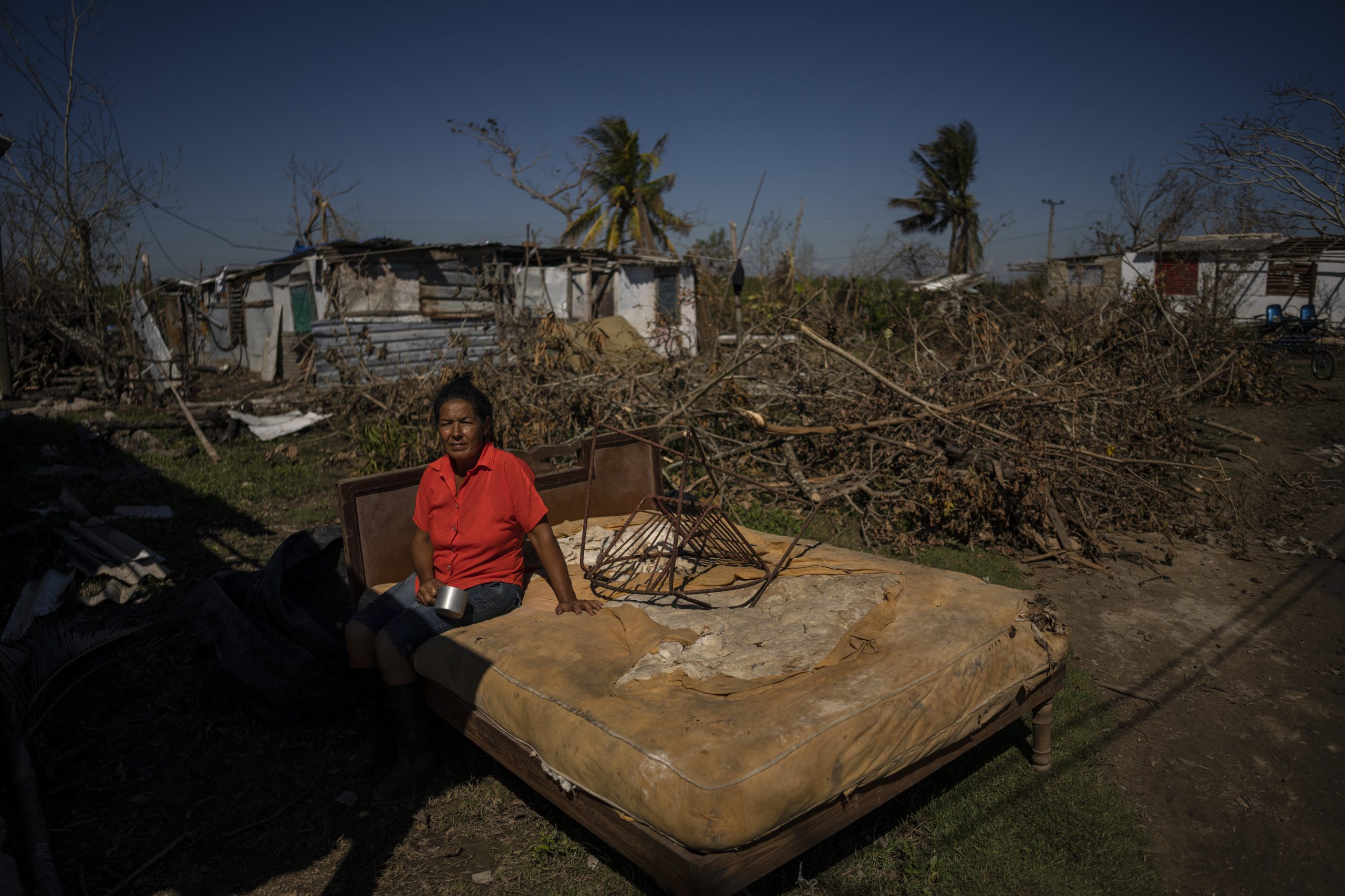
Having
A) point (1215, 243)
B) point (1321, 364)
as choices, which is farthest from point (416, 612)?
point (1215, 243)

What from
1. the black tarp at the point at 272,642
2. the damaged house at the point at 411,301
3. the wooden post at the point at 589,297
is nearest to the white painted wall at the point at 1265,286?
the damaged house at the point at 411,301

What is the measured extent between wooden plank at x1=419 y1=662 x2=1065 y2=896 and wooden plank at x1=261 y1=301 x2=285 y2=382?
53.1 ft

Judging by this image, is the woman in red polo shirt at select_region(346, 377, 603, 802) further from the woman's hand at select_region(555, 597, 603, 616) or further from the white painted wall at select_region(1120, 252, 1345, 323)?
the white painted wall at select_region(1120, 252, 1345, 323)

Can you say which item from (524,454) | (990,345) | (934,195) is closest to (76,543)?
(524,454)

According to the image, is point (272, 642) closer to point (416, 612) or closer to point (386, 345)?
point (416, 612)

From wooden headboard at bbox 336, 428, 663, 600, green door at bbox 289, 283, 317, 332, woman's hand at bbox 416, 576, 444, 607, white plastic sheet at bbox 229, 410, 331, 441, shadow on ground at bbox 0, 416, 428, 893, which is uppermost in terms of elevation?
green door at bbox 289, 283, 317, 332

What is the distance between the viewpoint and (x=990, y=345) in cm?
720

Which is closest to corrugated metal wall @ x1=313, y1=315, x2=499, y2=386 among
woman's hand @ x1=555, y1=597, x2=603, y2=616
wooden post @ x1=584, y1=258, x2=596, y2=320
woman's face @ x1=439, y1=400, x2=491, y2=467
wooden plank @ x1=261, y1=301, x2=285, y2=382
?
wooden post @ x1=584, y1=258, x2=596, y2=320

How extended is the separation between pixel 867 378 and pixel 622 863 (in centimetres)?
525

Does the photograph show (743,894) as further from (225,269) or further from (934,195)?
(934,195)

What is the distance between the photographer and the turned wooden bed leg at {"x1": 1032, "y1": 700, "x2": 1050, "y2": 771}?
10.5 ft

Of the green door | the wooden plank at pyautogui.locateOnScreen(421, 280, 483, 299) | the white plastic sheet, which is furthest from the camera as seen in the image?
the green door

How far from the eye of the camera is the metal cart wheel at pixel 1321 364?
1405 centimetres

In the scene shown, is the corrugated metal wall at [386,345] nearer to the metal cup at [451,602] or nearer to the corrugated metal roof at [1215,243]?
the metal cup at [451,602]
